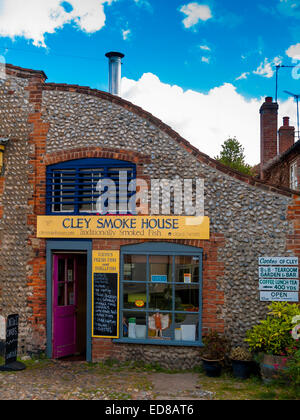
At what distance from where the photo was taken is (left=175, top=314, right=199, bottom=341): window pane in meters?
8.62

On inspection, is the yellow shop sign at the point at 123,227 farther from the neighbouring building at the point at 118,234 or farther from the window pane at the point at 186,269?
the window pane at the point at 186,269

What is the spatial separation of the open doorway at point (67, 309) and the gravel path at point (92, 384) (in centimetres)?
76

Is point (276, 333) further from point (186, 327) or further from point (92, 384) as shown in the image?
point (92, 384)

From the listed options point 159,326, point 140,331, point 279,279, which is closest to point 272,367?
point 279,279

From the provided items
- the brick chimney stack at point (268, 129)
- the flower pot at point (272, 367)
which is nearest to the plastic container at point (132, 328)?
the flower pot at point (272, 367)

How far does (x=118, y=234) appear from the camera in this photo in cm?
892

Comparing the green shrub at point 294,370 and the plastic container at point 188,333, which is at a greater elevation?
the plastic container at point 188,333

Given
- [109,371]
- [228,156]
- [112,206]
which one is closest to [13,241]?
[112,206]

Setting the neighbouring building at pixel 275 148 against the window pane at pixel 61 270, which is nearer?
the window pane at pixel 61 270

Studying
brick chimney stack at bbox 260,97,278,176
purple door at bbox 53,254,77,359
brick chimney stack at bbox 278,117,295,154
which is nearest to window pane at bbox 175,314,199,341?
purple door at bbox 53,254,77,359

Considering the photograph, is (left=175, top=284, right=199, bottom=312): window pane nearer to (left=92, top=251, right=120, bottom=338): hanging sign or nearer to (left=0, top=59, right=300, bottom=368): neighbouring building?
(left=0, top=59, right=300, bottom=368): neighbouring building

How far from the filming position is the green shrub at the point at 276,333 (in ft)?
24.8

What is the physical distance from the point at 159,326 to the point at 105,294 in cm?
136

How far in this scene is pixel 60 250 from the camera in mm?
9305
